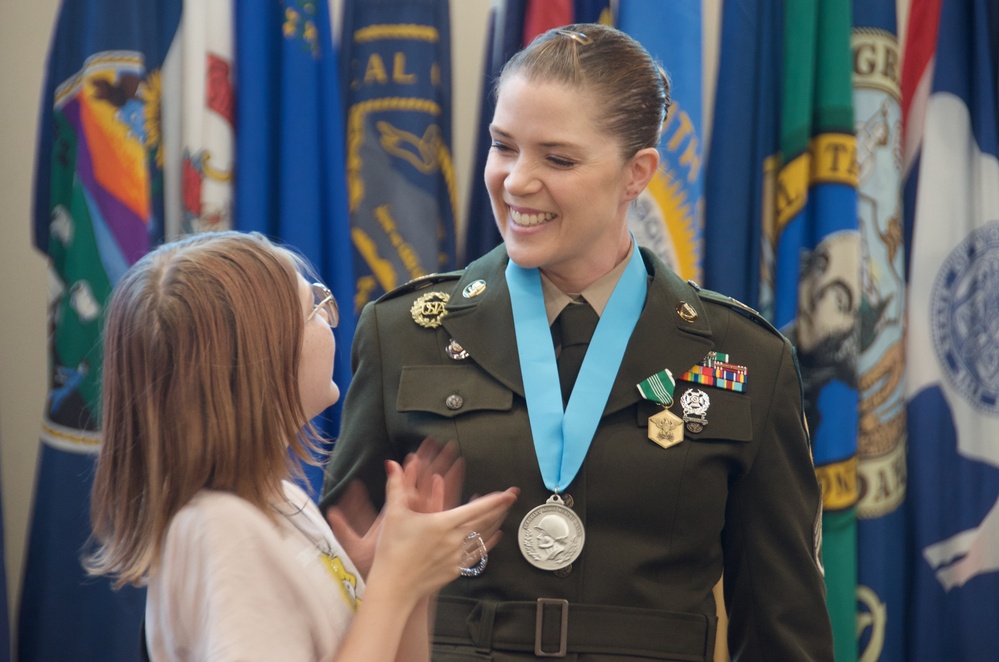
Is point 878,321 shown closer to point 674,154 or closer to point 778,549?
point 674,154

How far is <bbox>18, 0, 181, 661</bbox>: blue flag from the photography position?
2436mm

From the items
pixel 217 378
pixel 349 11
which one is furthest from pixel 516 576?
pixel 349 11

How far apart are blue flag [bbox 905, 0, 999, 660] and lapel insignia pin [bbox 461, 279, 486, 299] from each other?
1484 mm

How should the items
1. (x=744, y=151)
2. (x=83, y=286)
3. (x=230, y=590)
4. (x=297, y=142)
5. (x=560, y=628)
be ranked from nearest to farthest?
(x=230, y=590), (x=560, y=628), (x=83, y=286), (x=297, y=142), (x=744, y=151)

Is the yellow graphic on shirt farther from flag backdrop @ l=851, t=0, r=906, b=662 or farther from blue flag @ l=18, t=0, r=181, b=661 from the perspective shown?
flag backdrop @ l=851, t=0, r=906, b=662

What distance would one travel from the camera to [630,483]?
176 centimetres

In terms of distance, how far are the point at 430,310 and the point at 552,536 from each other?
46cm

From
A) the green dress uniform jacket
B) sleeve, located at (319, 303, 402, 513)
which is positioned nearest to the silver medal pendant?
the green dress uniform jacket

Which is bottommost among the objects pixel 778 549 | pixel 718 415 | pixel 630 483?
pixel 778 549

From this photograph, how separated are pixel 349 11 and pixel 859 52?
1303 millimetres

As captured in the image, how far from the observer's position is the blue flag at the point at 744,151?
2.83 metres

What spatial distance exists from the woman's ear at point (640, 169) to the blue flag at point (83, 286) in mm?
1160

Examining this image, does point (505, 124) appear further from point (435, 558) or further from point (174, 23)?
point (174, 23)

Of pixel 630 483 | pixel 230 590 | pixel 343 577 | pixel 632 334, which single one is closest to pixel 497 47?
pixel 632 334
